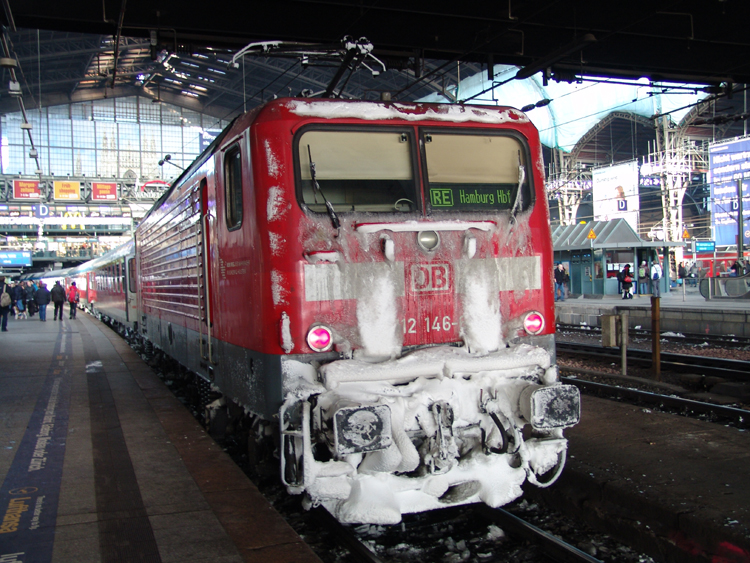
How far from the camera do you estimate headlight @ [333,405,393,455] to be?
12.4ft

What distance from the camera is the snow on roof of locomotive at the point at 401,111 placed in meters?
4.52

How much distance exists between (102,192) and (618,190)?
33055mm

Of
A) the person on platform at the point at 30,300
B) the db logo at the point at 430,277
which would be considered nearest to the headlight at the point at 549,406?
the db logo at the point at 430,277

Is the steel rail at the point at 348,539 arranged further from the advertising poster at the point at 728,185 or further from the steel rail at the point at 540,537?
the advertising poster at the point at 728,185

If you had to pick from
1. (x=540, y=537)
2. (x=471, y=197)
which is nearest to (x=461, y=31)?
(x=471, y=197)

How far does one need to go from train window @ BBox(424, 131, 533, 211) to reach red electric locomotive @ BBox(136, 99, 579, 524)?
1cm

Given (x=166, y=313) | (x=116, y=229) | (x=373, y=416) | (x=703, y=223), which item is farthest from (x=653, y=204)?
(x=373, y=416)

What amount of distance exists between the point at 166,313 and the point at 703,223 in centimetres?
4830

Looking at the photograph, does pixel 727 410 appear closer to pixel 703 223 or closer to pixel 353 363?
pixel 353 363

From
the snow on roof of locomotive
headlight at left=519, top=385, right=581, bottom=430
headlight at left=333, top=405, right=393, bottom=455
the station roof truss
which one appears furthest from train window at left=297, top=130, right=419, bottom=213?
the station roof truss

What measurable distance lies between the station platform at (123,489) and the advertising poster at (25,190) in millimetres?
36219

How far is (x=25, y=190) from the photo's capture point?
40281 millimetres

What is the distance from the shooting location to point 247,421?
600 cm

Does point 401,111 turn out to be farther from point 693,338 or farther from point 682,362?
point 693,338
